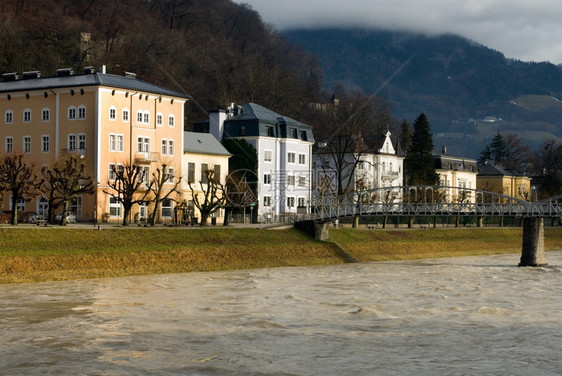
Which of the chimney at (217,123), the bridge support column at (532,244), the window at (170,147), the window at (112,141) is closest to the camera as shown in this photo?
the bridge support column at (532,244)

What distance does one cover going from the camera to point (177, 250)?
2308 inches

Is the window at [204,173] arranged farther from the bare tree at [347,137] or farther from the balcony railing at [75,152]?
the balcony railing at [75,152]

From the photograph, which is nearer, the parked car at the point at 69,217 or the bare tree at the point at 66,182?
the bare tree at the point at 66,182

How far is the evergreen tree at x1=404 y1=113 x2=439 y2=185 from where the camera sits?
392 ft

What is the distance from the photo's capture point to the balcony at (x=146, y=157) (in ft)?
257

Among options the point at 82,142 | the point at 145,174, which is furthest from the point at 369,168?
the point at 82,142

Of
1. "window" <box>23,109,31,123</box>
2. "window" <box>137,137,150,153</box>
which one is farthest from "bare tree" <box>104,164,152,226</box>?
"window" <box>23,109,31,123</box>

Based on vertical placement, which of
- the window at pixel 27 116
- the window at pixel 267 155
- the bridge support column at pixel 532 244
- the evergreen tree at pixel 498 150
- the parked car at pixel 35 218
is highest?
the evergreen tree at pixel 498 150

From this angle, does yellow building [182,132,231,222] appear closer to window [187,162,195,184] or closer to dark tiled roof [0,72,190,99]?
window [187,162,195,184]

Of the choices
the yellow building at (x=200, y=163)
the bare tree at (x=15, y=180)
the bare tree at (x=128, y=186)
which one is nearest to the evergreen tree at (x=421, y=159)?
the yellow building at (x=200, y=163)

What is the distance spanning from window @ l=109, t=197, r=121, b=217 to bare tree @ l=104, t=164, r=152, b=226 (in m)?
0.53

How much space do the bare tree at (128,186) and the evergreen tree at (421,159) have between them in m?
49.6

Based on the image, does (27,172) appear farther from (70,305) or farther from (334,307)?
(334,307)

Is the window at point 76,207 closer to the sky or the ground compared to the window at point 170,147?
closer to the ground
